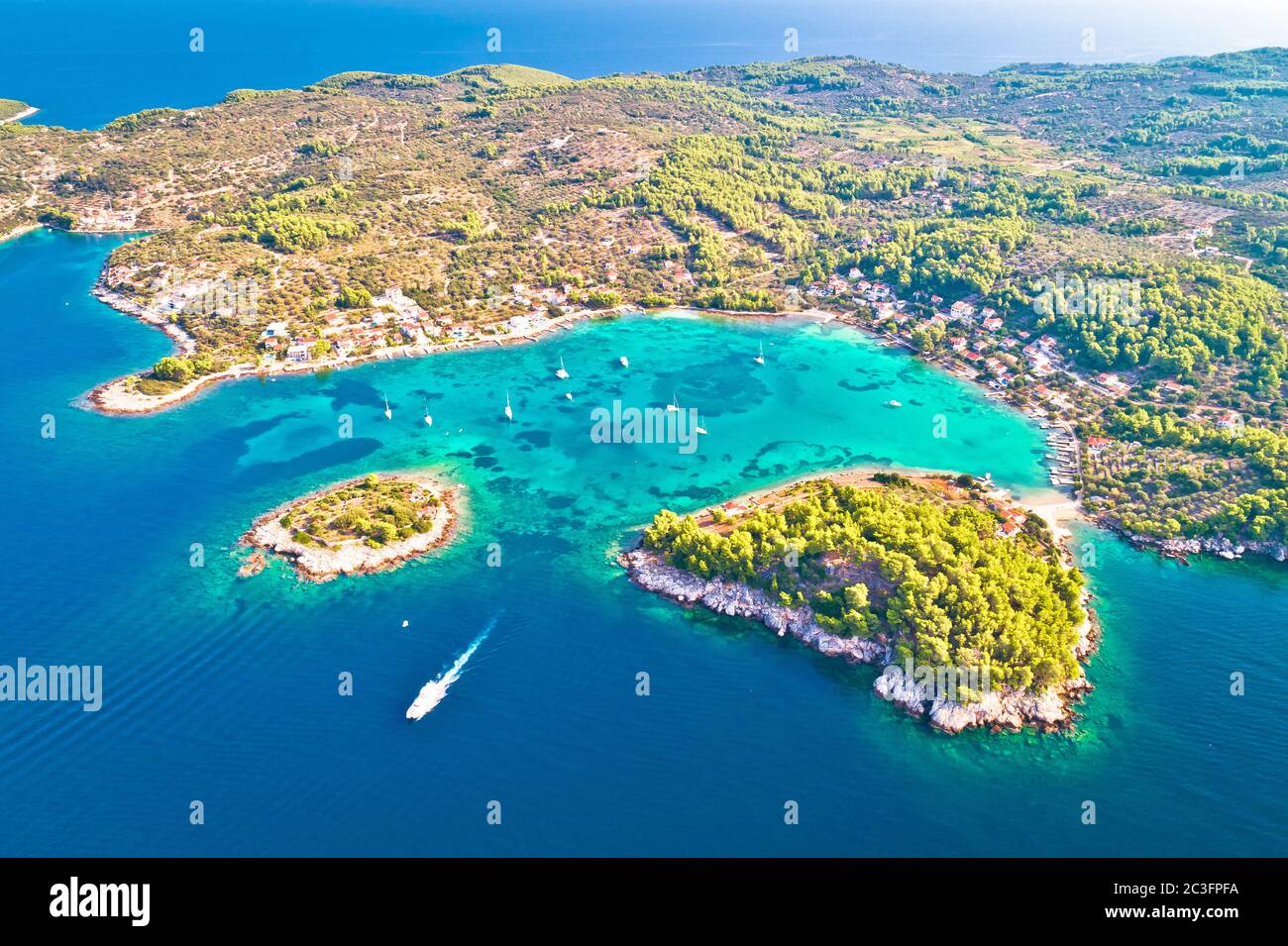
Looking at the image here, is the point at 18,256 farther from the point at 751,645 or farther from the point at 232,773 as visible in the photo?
the point at 751,645

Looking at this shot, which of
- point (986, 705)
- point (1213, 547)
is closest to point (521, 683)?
point (986, 705)

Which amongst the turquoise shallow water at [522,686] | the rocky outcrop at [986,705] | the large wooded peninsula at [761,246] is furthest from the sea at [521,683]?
the large wooded peninsula at [761,246]

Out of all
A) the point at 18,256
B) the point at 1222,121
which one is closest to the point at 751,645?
the point at 18,256

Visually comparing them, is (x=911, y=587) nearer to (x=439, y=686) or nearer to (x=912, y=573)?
(x=912, y=573)

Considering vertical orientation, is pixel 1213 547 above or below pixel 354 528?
below

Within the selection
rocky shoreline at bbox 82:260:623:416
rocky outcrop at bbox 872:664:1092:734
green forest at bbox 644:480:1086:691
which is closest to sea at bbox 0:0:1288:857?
rocky outcrop at bbox 872:664:1092:734

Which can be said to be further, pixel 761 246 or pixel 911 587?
pixel 761 246

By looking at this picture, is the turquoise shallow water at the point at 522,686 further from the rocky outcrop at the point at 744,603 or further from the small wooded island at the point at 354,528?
the small wooded island at the point at 354,528
